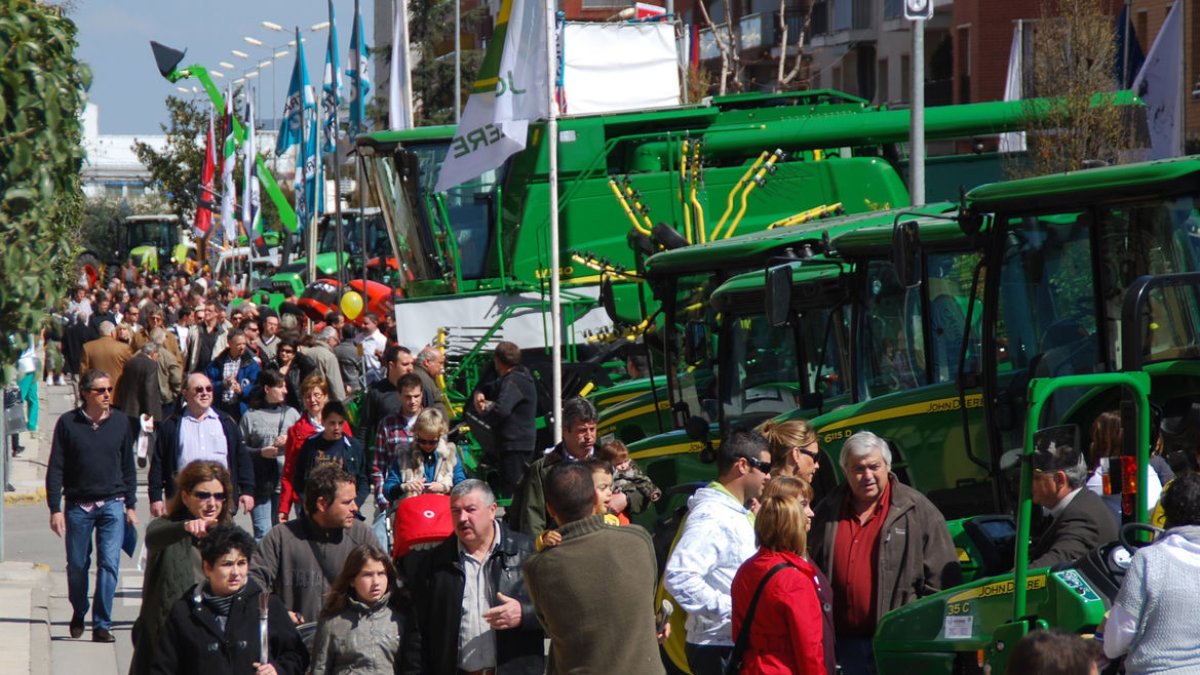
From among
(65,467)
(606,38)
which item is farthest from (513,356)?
(606,38)

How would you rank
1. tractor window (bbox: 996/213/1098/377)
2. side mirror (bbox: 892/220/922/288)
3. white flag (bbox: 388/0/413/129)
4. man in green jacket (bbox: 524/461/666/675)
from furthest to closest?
white flag (bbox: 388/0/413/129) < side mirror (bbox: 892/220/922/288) < tractor window (bbox: 996/213/1098/377) < man in green jacket (bbox: 524/461/666/675)

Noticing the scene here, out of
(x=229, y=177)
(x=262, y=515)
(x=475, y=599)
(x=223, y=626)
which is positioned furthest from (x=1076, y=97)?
(x=229, y=177)

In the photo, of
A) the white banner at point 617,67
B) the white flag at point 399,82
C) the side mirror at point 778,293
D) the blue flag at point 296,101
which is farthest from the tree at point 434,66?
the side mirror at point 778,293

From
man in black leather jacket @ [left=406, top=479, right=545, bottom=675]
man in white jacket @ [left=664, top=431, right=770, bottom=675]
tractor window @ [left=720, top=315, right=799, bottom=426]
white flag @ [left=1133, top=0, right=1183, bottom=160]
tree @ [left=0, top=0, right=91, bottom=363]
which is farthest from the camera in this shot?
white flag @ [left=1133, top=0, right=1183, bottom=160]

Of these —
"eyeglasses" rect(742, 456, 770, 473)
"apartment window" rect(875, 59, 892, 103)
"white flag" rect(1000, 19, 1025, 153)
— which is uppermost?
"apartment window" rect(875, 59, 892, 103)

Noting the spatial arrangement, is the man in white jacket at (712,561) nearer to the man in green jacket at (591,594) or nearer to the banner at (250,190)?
the man in green jacket at (591,594)

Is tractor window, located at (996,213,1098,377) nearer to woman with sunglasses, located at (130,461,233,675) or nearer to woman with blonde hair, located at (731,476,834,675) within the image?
woman with blonde hair, located at (731,476,834,675)

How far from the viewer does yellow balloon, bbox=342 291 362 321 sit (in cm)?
3031

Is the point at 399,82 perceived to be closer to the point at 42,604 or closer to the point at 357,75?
the point at 357,75

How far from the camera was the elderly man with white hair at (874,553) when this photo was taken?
7848mm

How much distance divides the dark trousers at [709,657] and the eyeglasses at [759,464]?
78cm

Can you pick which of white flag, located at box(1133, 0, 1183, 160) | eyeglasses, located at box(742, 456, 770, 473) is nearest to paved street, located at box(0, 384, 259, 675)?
eyeglasses, located at box(742, 456, 770, 473)

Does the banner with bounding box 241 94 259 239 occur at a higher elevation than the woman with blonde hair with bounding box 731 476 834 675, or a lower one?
higher

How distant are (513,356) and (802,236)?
2642 mm
